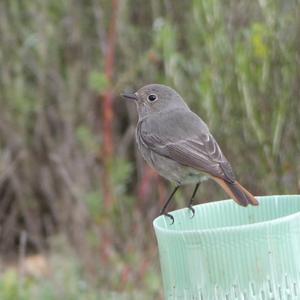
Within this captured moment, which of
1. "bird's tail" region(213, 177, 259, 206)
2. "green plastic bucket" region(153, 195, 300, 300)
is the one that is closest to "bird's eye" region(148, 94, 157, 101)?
"bird's tail" region(213, 177, 259, 206)

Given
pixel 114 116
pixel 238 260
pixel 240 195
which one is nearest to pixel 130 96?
pixel 240 195

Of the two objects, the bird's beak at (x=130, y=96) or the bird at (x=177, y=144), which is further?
the bird's beak at (x=130, y=96)

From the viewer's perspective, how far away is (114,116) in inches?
340

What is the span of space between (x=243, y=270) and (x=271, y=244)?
127 mm

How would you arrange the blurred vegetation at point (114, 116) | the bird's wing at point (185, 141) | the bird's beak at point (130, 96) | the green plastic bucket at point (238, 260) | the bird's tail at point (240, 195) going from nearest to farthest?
the green plastic bucket at point (238, 260) → the bird's tail at point (240, 195) → the bird's wing at point (185, 141) → the bird's beak at point (130, 96) → the blurred vegetation at point (114, 116)

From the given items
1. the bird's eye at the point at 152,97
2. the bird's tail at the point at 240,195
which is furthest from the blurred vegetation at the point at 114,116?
the bird's tail at the point at 240,195

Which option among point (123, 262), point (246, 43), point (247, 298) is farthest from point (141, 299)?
point (247, 298)

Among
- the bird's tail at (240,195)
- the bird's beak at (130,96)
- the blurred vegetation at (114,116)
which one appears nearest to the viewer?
the bird's tail at (240,195)

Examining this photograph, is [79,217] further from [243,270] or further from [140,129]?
[243,270]

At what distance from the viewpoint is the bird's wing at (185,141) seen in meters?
4.55

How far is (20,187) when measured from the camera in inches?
331

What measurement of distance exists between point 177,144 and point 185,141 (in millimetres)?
52

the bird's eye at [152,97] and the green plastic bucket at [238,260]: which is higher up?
the bird's eye at [152,97]

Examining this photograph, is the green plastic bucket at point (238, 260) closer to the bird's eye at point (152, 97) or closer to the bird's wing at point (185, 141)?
the bird's wing at point (185, 141)
